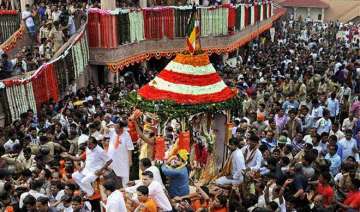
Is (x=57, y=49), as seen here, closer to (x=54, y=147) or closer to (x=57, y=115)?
(x=57, y=115)

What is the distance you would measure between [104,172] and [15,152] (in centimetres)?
199

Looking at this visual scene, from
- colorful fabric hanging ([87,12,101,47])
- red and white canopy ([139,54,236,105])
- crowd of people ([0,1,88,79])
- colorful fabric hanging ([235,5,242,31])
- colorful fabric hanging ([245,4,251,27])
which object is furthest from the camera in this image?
colorful fabric hanging ([245,4,251,27])

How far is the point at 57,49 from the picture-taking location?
1669 cm

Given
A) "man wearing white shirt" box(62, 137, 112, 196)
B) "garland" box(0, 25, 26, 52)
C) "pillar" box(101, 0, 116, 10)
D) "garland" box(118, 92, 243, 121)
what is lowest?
"man wearing white shirt" box(62, 137, 112, 196)

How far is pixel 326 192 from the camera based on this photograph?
787 centimetres

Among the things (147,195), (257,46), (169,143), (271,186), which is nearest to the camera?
(147,195)

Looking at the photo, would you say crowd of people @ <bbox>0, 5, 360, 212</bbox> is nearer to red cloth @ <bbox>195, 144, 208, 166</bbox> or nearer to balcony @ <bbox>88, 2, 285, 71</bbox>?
red cloth @ <bbox>195, 144, 208, 166</bbox>

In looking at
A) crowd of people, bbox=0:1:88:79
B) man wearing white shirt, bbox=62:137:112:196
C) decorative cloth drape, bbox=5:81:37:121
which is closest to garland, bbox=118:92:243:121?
man wearing white shirt, bbox=62:137:112:196

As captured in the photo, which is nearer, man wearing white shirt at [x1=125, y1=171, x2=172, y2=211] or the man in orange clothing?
the man in orange clothing

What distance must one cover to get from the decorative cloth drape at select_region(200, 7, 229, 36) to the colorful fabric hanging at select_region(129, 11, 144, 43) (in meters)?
2.73

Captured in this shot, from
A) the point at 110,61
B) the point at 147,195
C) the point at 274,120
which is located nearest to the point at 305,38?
the point at 110,61

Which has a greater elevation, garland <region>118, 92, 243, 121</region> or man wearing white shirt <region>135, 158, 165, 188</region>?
garland <region>118, 92, 243, 121</region>

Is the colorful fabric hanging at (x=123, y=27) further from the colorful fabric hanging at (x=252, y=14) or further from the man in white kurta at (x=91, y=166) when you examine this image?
the man in white kurta at (x=91, y=166)

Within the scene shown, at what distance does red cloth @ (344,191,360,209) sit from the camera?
25.2 ft
